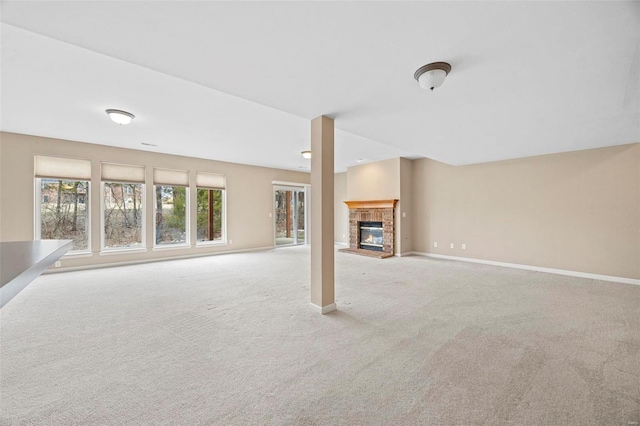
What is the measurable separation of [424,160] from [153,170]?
23.1 feet

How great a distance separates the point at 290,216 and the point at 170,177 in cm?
402

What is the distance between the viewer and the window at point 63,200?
17.1ft

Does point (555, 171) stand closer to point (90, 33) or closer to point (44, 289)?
point (90, 33)

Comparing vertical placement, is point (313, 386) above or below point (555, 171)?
below

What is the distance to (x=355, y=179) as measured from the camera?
8.38 meters

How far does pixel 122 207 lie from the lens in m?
6.12

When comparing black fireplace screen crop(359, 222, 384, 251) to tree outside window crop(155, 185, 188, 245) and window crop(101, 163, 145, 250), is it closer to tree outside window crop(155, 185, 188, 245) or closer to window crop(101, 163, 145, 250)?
tree outside window crop(155, 185, 188, 245)

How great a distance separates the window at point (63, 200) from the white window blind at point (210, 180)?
227 cm

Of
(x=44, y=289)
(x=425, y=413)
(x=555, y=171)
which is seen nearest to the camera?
(x=425, y=413)

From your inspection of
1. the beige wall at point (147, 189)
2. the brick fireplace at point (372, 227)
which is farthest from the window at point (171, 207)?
the brick fireplace at point (372, 227)

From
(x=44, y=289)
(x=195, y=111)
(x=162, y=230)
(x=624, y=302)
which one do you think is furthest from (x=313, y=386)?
(x=162, y=230)

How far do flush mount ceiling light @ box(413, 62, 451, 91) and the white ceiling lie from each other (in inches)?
3.3

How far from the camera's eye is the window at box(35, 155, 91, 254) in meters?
5.21

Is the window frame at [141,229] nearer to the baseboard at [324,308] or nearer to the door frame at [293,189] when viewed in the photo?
the door frame at [293,189]
